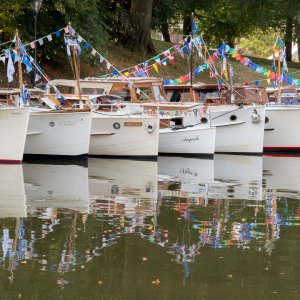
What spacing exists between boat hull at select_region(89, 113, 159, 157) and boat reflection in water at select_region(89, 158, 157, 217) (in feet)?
2.02

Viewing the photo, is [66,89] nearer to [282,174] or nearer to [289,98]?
[282,174]

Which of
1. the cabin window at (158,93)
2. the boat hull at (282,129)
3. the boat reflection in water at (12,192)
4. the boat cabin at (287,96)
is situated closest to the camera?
the boat reflection in water at (12,192)

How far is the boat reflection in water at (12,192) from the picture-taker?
18.0 m

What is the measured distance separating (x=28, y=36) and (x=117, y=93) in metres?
6.78

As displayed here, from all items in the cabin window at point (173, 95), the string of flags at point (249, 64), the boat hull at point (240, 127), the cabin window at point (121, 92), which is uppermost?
the string of flags at point (249, 64)

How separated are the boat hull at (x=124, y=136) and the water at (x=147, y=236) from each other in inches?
203

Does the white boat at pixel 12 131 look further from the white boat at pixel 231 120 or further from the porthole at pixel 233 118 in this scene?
the porthole at pixel 233 118

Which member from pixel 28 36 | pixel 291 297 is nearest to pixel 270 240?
pixel 291 297

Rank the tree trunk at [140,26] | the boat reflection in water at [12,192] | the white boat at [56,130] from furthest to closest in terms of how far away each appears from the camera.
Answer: the tree trunk at [140,26] → the white boat at [56,130] → the boat reflection in water at [12,192]

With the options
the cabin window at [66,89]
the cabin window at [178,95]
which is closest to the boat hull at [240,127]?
the cabin window at [178,95]

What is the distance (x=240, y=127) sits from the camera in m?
35.0

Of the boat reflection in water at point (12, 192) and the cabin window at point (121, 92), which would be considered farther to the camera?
the cabin window at point (121, 92)

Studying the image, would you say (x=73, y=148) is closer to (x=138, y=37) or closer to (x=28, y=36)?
(x=28, y=36)

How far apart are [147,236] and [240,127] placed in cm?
1985
